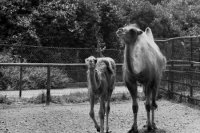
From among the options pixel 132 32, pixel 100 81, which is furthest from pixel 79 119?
pixel 132 32

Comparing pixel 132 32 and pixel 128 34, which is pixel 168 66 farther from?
pixel 128 34

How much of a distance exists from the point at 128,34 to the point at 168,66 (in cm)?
634

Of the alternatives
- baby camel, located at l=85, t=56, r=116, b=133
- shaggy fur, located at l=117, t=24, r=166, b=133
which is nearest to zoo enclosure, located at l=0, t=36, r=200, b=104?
shaggy fur, located at l=117, t=24, r=166, b=133

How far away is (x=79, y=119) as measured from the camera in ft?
30.0

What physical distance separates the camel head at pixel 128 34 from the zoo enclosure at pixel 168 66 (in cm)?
402

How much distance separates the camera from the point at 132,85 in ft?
24.5

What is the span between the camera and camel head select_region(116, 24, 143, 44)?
6.95 meters

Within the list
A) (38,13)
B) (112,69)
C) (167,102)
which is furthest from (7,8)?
(112,69)

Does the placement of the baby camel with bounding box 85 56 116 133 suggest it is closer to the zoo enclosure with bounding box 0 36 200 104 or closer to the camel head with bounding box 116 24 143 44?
the camel head with bounding box 116 24 143 44

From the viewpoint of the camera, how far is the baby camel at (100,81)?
→ 6781mm

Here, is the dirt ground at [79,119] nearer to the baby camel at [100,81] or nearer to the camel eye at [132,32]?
the baby camel at [100,81]

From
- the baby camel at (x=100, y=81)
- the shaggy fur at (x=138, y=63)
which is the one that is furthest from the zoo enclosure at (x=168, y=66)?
the baby camel at (x=100, y=81)

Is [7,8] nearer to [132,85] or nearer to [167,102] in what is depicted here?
[167,102]

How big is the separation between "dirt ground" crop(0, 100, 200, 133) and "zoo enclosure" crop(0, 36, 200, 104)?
0.88 metres
